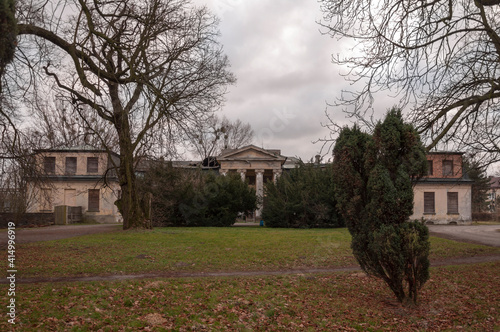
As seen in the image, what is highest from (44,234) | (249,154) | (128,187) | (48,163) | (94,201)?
(249,154)

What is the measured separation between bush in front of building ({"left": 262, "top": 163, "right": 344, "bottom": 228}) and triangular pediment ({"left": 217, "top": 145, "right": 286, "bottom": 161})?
51.5 ft

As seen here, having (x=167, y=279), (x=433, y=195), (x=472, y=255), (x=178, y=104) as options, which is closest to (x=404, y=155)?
(x=167, y=279)

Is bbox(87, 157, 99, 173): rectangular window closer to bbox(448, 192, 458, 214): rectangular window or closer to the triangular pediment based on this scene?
the triangular pediment

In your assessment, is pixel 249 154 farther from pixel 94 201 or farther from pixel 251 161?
pixel 94 201

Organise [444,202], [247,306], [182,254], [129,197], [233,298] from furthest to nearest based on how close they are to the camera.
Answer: [444,202], [129,197], [182,254], [233,298], [247,306]

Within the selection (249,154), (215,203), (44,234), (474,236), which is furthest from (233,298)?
(249,154)

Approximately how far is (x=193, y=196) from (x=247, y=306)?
23.8 meters

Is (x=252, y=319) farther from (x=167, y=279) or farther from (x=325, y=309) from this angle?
(x=167, y=279)

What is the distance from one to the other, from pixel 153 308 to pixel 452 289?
268 inches

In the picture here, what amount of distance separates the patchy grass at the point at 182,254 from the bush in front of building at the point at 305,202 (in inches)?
476

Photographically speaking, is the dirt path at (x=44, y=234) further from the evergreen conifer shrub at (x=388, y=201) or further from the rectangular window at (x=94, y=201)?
the rectangular window at (x=94, y=201)

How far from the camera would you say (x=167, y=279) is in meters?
9.78

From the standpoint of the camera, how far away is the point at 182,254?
14000mm

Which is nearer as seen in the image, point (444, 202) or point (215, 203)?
point (215, 203)
